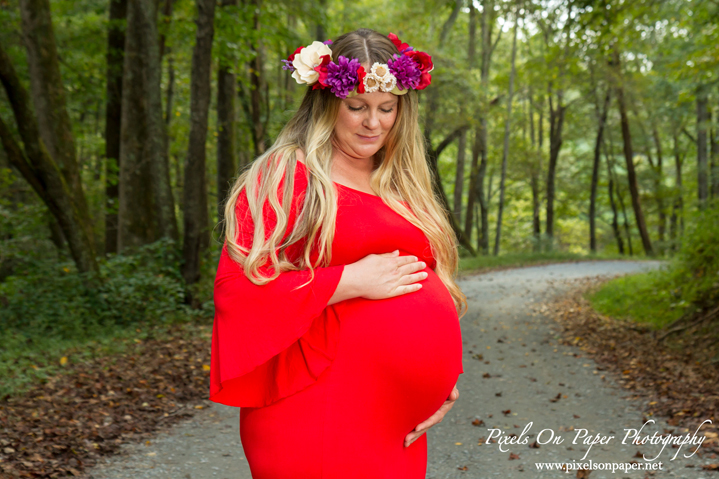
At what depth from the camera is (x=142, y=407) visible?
15.7 feet

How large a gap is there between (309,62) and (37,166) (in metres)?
5.67

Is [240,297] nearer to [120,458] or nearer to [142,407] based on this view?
[120,458]

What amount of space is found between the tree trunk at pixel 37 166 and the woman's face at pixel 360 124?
562 centimetres

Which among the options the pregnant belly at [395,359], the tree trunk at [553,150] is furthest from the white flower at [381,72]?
the tree trunk at [553,150]

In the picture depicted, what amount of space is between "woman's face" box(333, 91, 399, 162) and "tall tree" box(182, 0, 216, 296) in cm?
652

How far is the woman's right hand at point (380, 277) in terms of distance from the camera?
5.32 feet

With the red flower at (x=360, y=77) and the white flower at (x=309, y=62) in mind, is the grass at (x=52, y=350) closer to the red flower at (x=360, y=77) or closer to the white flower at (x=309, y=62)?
the white flower at (x=309, y=62)

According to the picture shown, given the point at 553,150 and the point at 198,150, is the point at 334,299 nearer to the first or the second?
the point at 198,150

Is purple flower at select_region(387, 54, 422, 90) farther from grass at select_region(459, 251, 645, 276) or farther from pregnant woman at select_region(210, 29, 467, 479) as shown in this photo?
grass at select_region(459, 251, 645, 276)

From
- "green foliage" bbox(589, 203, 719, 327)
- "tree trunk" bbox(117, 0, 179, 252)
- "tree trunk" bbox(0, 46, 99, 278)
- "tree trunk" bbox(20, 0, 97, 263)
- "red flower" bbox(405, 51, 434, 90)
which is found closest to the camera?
"red flower" bbox(405, 51, 434, 90)

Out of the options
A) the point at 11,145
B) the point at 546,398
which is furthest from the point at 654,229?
the point at 11,145

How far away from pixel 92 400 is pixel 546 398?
409cm

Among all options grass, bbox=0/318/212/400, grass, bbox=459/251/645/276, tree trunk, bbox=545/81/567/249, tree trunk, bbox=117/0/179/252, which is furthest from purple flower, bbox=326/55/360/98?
tree trunk, bbox=545/81/567/249

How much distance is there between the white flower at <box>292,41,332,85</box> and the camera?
1.86 meters
